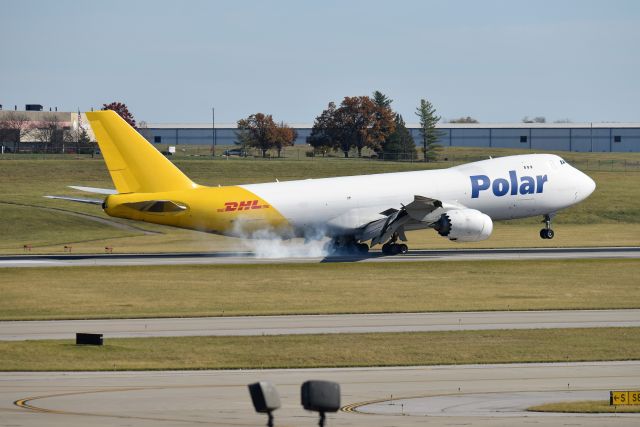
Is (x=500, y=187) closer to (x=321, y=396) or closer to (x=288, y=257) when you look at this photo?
(x=288, y=257)

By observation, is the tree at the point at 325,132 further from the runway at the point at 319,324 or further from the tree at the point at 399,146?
the runway at the point at 319,324

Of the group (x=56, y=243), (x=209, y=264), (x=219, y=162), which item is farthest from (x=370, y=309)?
(x=219, y=162)

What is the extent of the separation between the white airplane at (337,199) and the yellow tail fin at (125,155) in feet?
0.18

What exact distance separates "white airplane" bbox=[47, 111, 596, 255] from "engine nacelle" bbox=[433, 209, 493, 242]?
57 mm

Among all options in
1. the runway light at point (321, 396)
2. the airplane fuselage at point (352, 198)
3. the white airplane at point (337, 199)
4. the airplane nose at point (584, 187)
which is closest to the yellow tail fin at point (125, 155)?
the white airplane at point (337, 199)

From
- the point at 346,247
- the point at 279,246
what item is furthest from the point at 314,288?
the point at 346,247

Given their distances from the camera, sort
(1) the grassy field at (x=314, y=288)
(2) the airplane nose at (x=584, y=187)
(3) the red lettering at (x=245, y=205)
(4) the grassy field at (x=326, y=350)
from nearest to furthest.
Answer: (4) the grassy field at (x=326, y=350) → (1) the grassy field at (x=314, y=288) → (3) the red lettering at (x=245, y=205) → (2) the airplane nose at (x=584, y=187)

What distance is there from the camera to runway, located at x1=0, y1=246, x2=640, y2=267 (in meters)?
65.1

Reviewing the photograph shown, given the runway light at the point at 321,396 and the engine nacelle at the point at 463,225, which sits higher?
the runway light at the point at 321,396

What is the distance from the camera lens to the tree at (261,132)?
18500 centimetres

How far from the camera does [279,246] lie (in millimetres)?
70062

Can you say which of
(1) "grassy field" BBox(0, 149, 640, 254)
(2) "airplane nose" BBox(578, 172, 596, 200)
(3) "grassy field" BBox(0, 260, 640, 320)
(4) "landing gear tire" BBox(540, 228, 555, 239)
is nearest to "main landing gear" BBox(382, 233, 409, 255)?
(3) "grassy field" BBox(0, 260, 640, 320)

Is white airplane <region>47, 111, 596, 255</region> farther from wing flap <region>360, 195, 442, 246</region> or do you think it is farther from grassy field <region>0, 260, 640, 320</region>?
grassy field <region>0, 260, 640, 320</region>

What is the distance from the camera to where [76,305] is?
4900 centimetres
